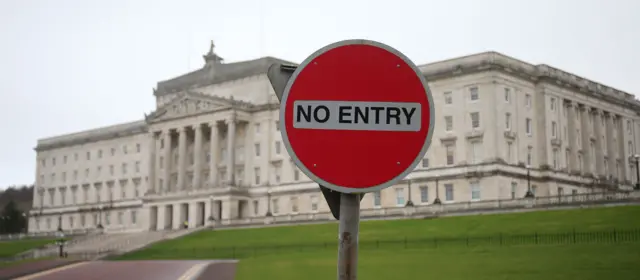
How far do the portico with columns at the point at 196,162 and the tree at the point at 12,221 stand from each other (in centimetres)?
4663

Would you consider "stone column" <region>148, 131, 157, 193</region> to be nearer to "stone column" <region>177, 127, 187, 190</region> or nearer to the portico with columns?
the portico with columns

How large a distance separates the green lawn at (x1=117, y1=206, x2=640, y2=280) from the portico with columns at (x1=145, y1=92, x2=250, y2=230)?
501 inches

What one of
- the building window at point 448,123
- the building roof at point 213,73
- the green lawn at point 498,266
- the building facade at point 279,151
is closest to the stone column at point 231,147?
the building facade at point 279,151

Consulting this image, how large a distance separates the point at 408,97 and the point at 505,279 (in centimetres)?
2654

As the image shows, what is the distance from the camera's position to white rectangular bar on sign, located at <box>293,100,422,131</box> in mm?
4551

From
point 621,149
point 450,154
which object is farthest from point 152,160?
point 621,149

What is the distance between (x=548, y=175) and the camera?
90188 millimetres

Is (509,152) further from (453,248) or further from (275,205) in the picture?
(453,248)

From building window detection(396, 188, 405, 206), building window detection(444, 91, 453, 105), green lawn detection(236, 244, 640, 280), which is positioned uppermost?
building window detection(444, 91, 453, 105)

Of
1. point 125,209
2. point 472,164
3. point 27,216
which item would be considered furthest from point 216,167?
point 27,216

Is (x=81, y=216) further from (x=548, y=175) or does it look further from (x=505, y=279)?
(x=505, y=279)

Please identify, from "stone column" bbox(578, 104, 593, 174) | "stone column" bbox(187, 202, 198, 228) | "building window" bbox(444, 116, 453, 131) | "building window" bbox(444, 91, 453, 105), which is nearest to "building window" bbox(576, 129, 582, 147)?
"stone column" bbox(578, 104, 593, 174)

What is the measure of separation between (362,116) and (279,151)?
10083cm

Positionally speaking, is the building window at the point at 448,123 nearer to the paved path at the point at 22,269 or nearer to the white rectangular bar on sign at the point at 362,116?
the paved path at the point at 22,269
